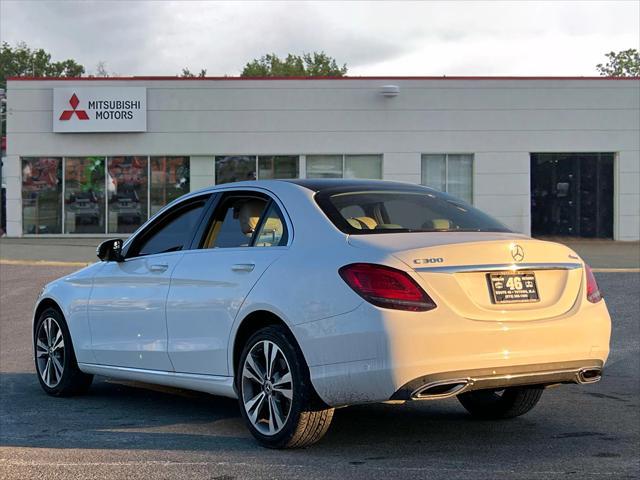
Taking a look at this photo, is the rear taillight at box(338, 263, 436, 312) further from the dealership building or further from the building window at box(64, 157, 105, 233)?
the building window at box(64, 157, 105, 233)

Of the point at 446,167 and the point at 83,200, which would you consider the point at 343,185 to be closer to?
the point at 446,167

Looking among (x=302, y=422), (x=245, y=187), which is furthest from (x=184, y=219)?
(x=302, y=422)

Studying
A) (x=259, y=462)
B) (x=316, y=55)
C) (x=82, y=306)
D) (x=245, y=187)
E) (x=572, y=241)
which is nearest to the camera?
(x=259, y=462)

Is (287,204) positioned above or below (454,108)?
below

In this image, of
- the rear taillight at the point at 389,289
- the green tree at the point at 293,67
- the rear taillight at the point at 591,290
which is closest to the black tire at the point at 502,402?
the rear taillight at the point at 591,290

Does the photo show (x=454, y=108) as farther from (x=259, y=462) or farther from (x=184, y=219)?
(x=259, y=462)

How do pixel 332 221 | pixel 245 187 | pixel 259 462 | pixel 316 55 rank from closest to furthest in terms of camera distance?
pixel 259 462 → pixel 332 221 → pixel 245 187 → pixel 316 55

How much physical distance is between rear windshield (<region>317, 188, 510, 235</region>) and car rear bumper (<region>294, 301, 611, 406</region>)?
729mm

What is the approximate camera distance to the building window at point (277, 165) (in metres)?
29.7

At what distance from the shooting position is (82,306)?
7.66 meters

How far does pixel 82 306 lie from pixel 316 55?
7892 centimetres

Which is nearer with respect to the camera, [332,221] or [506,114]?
[332,221]

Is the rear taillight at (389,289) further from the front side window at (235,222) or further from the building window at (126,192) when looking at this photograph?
the building window at (126,192)

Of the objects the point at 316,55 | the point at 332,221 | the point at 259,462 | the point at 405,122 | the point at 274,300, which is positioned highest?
the point at 316,55
